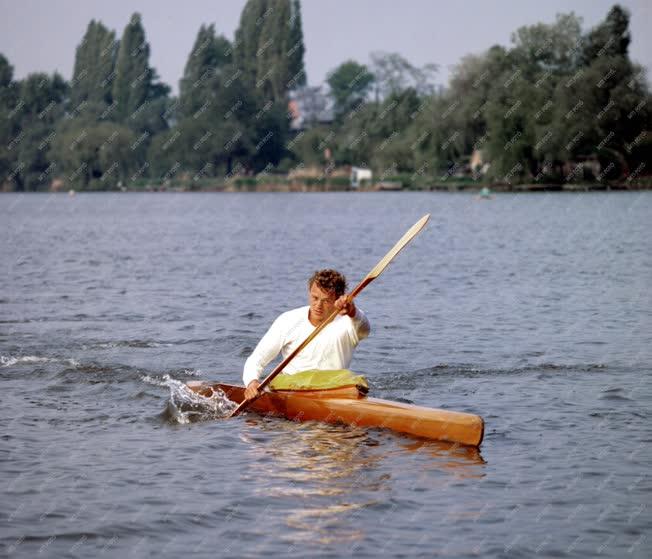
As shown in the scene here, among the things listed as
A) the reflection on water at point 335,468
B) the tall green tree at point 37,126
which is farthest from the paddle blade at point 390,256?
the tall green tree at point 37,126

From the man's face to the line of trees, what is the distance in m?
70.6

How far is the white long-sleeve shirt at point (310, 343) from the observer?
10.3 metres

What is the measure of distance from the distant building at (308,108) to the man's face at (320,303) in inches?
6089

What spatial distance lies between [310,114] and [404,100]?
48676 millimetres

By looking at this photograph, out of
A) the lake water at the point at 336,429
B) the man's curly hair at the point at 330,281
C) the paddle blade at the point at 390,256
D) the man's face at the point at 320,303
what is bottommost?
the lake water at the point at 336,429

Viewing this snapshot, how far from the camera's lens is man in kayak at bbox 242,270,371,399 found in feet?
33.2

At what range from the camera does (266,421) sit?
35.6 ft

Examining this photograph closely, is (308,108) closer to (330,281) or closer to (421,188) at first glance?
(421,188)

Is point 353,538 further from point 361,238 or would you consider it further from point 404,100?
point 404,100

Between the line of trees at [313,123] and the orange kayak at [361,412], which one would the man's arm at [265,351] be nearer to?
the orange kayak at [361,412]

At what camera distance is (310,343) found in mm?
10383

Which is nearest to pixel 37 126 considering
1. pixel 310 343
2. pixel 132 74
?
pixel 132 74

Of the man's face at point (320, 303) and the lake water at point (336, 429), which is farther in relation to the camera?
the man's face at point (320, 303)

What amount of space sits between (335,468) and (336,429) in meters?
1.07
